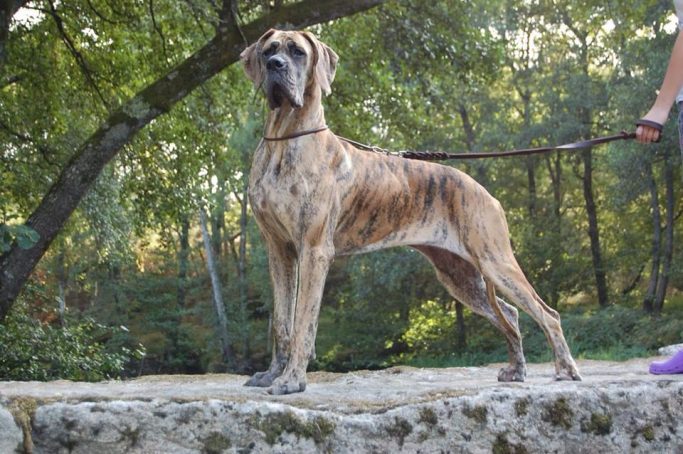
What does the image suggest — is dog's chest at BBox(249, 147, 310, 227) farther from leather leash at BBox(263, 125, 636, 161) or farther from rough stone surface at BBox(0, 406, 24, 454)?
rough stone surface at BBox(0, 406, 24, 454)

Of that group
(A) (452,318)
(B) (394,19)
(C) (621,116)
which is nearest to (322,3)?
(B) (394,19)

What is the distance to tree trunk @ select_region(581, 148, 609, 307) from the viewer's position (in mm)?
28250

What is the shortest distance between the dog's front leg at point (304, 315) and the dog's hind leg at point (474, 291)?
1.03 metres

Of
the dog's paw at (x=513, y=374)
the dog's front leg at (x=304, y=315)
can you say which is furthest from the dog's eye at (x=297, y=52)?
the dog's paw at (x=513, y=374)

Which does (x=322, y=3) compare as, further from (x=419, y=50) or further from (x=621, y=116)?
(x=621, y=116)

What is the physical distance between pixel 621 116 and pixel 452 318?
9288mm

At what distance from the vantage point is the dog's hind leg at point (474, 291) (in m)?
5.29

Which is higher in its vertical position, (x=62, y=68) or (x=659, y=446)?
(x=62, y=68)

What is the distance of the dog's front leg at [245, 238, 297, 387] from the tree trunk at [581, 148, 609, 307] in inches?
957

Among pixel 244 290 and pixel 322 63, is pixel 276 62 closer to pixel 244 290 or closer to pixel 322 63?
pixel 322 63

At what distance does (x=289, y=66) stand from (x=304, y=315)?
4.33 ft

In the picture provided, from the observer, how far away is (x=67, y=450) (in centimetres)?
375

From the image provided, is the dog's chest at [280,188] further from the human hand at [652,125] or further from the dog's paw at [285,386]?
the human hand at [652,125]

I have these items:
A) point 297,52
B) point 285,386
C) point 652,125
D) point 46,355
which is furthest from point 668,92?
point 46,355
